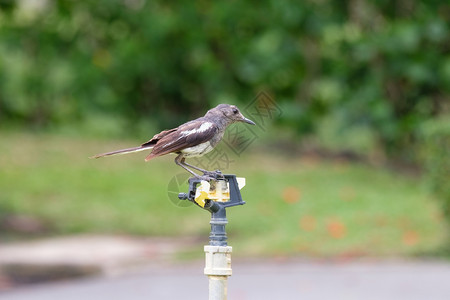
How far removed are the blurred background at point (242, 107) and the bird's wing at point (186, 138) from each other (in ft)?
23.1

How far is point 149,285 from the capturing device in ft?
32.8

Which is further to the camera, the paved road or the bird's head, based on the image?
the paved road

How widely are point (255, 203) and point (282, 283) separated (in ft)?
12.3

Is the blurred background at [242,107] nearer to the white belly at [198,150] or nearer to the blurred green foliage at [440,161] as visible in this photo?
the blurred green foliage at [440,161]

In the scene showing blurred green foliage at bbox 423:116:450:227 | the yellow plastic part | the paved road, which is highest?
blurred green foliage at bbox 423:116:450:227

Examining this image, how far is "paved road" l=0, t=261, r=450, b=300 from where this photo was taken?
9398 mm

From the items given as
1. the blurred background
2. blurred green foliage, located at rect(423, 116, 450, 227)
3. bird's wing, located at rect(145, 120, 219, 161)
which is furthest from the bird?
blurred green foliage, located at rect(423, 116, 450, 227)

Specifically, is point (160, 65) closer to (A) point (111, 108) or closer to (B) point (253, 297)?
(A) point (111, 108)

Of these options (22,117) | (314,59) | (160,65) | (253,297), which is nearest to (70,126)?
(22,117)

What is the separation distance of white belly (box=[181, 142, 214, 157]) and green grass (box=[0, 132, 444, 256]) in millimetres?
7077

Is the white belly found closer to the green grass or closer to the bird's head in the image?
the bird's head

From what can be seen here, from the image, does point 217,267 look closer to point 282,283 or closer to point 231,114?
point 231,114

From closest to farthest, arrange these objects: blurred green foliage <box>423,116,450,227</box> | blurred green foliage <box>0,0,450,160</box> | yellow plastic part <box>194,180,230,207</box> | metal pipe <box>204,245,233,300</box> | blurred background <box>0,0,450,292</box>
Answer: yellow plastic part <box>194,180,230,207</box> → metal pipe <box>204,245,233,300</box> → blurred green foliage <box>423,116,450,227</box> → blurred background <box>0,0,450,292</box> → blurred green foliage <box>0,0,450,160</box>

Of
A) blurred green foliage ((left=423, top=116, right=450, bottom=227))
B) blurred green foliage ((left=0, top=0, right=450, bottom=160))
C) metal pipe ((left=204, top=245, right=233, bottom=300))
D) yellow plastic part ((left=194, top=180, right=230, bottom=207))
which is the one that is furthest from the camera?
blurred green foliage ((left=0, top=0, right=450, bottom=160))
